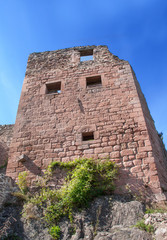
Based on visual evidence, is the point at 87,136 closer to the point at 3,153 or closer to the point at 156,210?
the point at 156,210

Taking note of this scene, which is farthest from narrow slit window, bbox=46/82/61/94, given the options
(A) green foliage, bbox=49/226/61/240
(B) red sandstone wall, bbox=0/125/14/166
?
(A) green foliage, bbox=49/226/61/240

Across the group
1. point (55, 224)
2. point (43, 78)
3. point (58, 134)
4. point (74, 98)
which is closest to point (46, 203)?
point (55, 224)

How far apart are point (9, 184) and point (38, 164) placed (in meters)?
0.94

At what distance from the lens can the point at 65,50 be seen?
8.81 meters

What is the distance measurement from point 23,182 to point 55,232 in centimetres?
181

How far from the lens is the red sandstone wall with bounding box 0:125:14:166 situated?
866 centimetres

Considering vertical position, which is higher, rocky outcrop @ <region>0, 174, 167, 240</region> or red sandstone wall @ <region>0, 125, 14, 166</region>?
red sandstone wall @ <region>0, 125, 14, 166</region>

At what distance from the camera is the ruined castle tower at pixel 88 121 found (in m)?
5.58

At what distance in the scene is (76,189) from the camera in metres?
4.86

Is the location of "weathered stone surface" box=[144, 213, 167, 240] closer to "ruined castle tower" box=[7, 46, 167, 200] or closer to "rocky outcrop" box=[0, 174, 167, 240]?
"rocky outcrop" box=[0, 174, 167, 240]

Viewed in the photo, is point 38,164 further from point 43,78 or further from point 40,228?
point 43,78

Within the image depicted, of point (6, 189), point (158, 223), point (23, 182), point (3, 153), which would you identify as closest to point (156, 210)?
point (158, 223)

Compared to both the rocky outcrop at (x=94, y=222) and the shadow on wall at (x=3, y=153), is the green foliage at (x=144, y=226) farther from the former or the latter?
the shadow on wall at (x=3, y=153)

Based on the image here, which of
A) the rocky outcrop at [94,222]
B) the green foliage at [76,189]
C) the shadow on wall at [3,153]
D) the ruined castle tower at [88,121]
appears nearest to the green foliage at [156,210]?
the rocky outcrop at [94,222]
